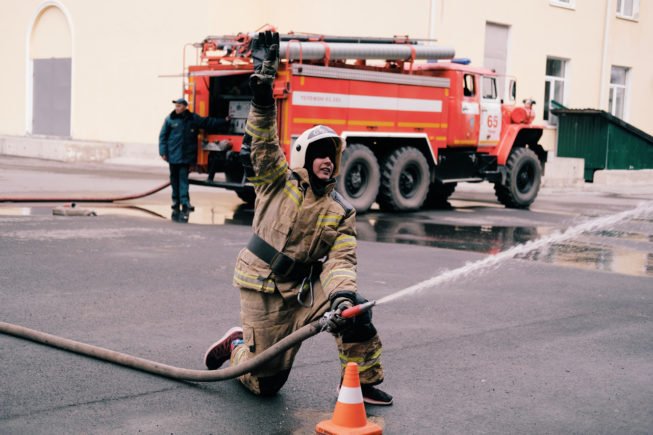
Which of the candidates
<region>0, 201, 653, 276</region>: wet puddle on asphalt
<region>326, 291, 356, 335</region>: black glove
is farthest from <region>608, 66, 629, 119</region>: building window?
<region>326, 291, 356, 335</region>: black glove

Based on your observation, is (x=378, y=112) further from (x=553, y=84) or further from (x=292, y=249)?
(x=553, y=84)

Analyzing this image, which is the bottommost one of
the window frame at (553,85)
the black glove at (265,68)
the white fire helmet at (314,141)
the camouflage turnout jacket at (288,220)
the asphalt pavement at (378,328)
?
the asphalt pavement at (378,328)

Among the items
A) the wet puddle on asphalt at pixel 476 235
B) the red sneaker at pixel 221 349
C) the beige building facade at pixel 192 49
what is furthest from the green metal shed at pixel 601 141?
the red sneaker at pixel 221 349

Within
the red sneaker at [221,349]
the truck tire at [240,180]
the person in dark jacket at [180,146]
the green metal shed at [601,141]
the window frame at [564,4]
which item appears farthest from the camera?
the window frame at [564,4]

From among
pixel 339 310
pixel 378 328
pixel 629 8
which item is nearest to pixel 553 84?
pixel 629 8

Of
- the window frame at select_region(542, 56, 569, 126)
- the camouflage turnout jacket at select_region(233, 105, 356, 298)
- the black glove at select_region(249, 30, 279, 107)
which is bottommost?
the camouflage turnout jacket at select_region(233, 105, 356, 298)

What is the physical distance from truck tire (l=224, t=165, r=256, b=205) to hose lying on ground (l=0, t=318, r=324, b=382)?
890 cm

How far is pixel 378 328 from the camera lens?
670 cm

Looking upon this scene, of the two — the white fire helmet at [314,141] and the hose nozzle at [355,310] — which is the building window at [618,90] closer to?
the white fire helmet at [314,141]

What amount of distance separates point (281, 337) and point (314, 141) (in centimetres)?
106

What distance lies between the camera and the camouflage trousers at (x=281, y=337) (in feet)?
15.5

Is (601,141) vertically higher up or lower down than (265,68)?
lower down

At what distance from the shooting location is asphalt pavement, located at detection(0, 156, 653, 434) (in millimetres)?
4625

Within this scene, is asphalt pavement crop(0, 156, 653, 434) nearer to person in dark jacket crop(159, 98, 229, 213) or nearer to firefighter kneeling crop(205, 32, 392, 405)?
firefighter kneeling crop(205, 32, 392, 405)
